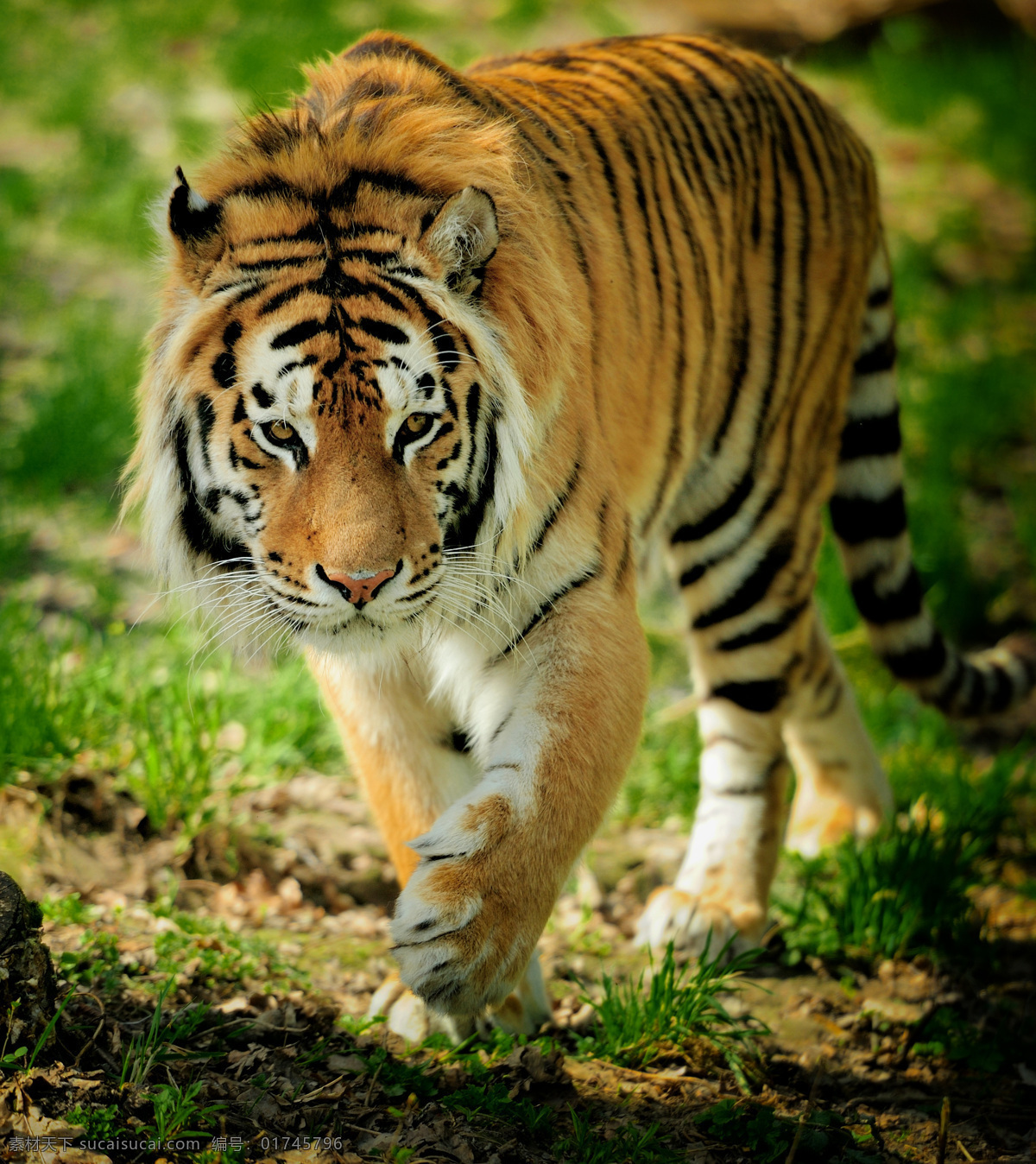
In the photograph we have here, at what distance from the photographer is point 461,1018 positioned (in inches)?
103

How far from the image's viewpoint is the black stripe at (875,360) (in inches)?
150

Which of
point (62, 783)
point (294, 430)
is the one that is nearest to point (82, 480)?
point (62, 783)

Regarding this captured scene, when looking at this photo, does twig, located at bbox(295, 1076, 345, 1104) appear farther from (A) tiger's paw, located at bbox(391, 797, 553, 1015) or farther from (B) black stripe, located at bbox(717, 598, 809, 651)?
(B) black stripe, located at bbox(717, 598, 809, 651)

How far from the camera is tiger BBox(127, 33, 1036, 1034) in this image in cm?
222

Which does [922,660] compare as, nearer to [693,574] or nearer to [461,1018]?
[693,574]

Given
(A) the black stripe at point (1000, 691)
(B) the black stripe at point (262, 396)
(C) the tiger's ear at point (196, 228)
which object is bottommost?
(A) the black stripe at point (1000, 691)

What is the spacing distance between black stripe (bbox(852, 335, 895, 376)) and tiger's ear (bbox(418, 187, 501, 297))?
186 centimetres

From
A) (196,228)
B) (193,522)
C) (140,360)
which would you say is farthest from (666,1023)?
(140,360)

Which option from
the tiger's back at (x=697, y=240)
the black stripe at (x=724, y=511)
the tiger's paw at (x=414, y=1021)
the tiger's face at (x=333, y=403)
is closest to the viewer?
the tiger's face at (x=333, y=403)

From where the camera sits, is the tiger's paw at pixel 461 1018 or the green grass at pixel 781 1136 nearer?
the green grass at pixel 781 1136

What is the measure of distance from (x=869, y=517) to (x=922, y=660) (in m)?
0.48

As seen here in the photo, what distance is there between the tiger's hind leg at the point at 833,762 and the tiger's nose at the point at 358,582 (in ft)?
6.72

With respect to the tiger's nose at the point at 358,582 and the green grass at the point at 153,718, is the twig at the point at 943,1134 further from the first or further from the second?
the green grass at the point at 153,718

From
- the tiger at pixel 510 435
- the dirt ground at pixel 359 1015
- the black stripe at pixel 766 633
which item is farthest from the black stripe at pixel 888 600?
the dirt ground at pixel 359 1015
